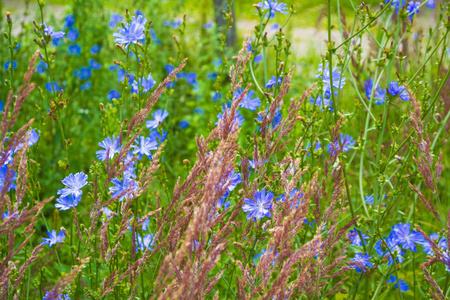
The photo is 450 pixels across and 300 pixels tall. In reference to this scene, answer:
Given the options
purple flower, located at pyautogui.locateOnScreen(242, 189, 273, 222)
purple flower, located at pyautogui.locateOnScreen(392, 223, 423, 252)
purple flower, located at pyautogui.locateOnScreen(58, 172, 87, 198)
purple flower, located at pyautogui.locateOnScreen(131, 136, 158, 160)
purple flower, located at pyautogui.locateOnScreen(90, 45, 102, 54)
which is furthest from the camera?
purple flower, located at pyautogui.locateOnScreen(90, 45, 102, 54)

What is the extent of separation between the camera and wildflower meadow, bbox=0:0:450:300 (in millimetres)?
1130

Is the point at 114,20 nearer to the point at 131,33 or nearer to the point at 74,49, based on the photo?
the point at 74,49

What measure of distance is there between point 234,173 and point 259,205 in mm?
184

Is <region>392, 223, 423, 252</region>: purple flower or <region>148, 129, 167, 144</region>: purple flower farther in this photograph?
<region>148, 129, 167, 144</region>: purple flower

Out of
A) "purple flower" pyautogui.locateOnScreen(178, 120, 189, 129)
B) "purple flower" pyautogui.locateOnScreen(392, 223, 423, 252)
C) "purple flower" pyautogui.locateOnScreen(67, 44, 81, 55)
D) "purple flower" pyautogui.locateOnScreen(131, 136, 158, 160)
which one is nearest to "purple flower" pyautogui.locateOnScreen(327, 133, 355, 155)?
"purple flower" pyautogui.locateOnScreen(392, 223, 423, 252)

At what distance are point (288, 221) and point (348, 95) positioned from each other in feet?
14.8

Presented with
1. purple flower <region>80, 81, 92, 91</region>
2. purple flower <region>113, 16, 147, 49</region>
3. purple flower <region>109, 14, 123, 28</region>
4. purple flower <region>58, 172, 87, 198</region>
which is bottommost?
purple flower <region>58, 172, 87, 198</region>

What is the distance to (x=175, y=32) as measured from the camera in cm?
580

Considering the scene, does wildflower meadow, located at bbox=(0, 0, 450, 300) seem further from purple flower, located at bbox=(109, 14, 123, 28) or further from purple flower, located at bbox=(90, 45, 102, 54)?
purple flower, located at bbox=(109, 14, 123, 28)

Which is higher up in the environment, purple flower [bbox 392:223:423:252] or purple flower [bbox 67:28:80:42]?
purple flower [bbox 67:28:80:42]

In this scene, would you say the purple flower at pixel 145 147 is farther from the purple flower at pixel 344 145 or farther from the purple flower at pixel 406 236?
the purple flower at pixel 406 236

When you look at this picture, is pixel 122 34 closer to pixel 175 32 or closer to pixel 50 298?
pixel 50 298

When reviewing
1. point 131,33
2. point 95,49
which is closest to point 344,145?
point 131,33

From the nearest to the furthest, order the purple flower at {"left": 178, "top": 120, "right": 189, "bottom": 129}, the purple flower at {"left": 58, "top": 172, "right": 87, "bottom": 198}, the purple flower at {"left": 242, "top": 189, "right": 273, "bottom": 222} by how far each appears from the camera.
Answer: the purple flower at {"left": 242, "top": 189, "right": 273, "bottom": 222} < the purple flower at {"left": 58, "top": 172, "right": 87, "bottom": 198} < the purple flower at {"left": 178, "top": 120, "right": 189, "bottom": 129}
